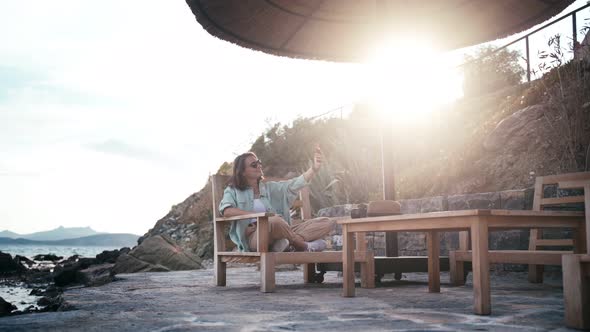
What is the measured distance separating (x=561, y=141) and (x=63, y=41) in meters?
6.75

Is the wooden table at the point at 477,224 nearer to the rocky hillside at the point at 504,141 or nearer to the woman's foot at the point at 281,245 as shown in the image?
the woman's foot at the point at 281,245

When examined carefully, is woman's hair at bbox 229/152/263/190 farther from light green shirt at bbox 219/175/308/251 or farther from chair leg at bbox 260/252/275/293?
chair leg at bbox 260/252/275/293

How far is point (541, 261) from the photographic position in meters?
3.92

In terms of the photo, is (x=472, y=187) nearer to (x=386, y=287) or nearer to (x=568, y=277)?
(x=386, y=287)

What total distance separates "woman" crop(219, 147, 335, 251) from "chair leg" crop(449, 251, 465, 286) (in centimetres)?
108

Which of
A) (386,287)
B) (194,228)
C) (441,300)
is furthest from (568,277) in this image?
(194,228)

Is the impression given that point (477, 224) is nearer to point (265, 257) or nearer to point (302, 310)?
point (302, 310)

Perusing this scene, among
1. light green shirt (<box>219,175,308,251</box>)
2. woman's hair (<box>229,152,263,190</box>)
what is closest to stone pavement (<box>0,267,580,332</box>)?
light green shirt (<box>219,175,308,251</box>)

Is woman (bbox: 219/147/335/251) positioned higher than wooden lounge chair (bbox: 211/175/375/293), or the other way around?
woman (bbox: 219/147/335/251)

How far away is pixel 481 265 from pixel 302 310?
987mm

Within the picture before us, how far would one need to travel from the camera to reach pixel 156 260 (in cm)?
830

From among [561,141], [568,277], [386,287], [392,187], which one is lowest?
[386,287]

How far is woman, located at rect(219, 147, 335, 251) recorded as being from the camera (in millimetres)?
4746

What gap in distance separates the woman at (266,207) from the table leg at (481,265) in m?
1.84
